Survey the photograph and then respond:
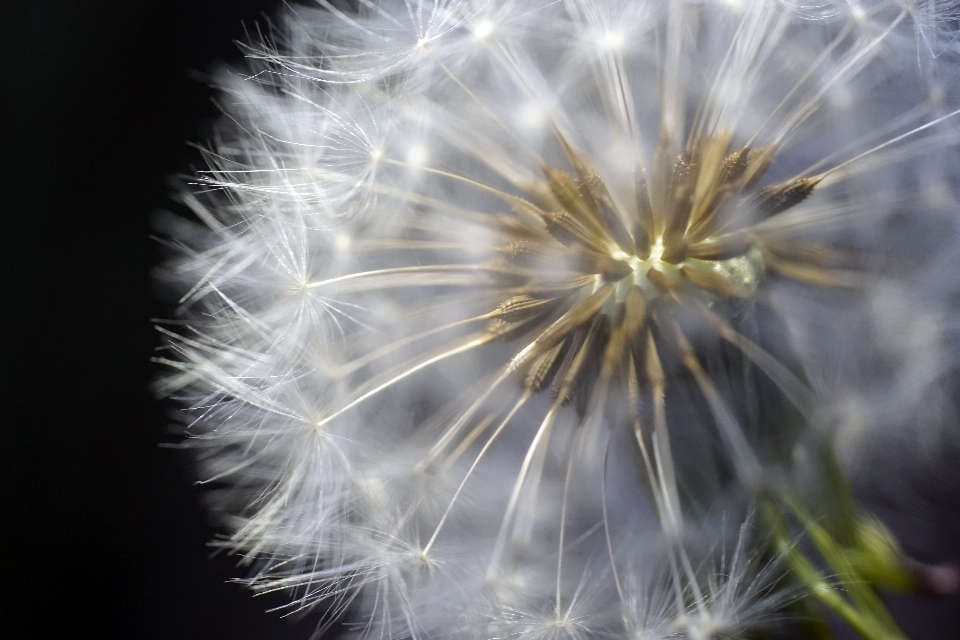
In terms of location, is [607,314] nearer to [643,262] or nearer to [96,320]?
[643,262]

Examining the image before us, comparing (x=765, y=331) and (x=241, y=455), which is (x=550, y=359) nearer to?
(x=765, y=331)

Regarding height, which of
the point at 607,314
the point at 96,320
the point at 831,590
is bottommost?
the point at 831,590

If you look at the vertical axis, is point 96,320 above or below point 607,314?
above

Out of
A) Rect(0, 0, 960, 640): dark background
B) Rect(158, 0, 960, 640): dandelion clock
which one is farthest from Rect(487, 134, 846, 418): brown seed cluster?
Rect(0, 0, 960, 640): dark background

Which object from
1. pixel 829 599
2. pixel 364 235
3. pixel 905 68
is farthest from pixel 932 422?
pixel 364 235

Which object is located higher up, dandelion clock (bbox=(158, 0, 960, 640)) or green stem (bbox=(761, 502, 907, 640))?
dandelion clock (bbox=(158, 0, 960, 640))

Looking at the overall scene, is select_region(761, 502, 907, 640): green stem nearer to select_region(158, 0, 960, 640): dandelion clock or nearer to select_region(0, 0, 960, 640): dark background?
select_region(158, 0, 960, 640): dandelion clock

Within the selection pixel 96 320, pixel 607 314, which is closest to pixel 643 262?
pixel 607 314

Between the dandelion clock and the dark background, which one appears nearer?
the dandelion clock
